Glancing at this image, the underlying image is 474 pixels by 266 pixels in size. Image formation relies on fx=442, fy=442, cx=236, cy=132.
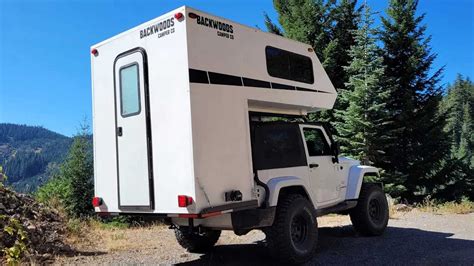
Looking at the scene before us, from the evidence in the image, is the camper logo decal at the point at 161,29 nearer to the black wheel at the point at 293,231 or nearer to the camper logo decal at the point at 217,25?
the camper logo decal at the point at 217,25

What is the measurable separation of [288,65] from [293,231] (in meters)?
2.81

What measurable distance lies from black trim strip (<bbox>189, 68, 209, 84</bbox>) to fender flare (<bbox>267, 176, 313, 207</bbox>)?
6.19ft

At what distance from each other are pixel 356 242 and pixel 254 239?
2.13 m

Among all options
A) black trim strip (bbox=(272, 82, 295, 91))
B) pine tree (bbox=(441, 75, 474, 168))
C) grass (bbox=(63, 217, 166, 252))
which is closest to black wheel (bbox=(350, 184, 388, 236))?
black trim strip (bbox=(272, 82, 295, 91))

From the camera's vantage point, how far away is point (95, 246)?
8.91m

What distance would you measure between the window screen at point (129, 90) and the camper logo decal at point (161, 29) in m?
0.51

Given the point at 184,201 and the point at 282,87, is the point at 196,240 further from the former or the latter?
the point at 282,87

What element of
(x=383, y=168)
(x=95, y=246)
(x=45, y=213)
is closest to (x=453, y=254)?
(x=95, y=246)

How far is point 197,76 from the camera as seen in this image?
5801 mm

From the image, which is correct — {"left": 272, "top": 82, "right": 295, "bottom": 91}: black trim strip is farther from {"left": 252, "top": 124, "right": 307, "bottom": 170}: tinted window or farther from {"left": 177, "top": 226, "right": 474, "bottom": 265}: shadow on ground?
{"left": 177, "top": 226, "right": 474, "bottom": 265}: shadow on ground

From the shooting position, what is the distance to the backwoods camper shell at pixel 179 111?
5676 mm

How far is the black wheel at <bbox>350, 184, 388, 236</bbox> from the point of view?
873cm

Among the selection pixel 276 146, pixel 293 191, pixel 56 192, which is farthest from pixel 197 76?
pixel 56 192

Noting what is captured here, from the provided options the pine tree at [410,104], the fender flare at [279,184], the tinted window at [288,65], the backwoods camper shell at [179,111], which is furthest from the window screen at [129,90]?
the pine tree at [410,104]
